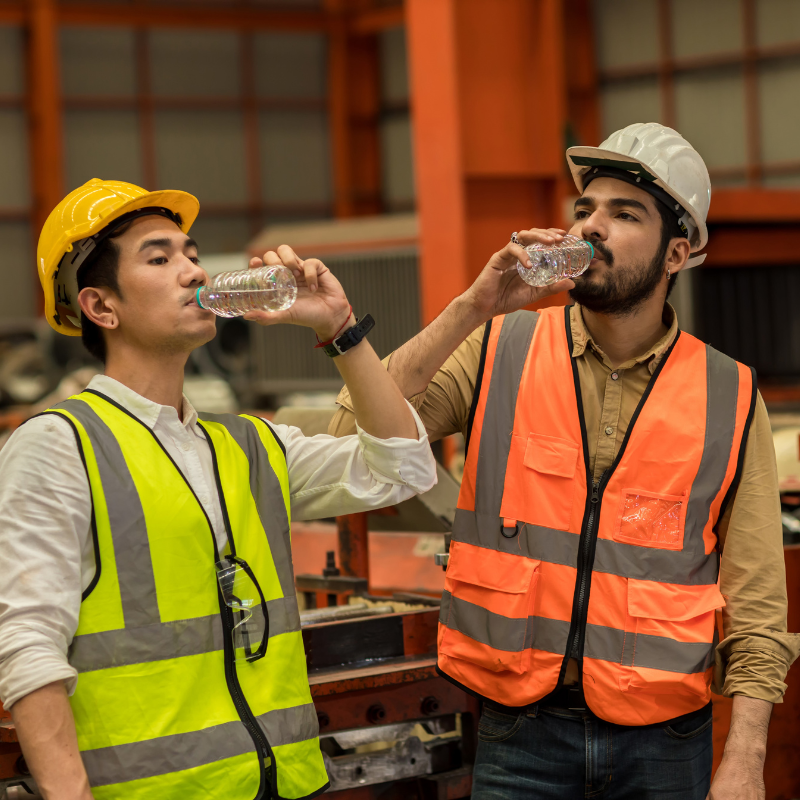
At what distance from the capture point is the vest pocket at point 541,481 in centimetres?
226

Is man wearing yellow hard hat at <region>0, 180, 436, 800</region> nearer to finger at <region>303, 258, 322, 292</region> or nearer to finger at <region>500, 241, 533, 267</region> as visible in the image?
finger at <region>303, 258, 322, 292</region>

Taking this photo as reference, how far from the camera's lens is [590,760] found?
2176 millimetres

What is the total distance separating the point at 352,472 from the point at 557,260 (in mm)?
679

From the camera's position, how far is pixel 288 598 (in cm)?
197

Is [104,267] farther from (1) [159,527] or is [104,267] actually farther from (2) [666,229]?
(2) [666,229]

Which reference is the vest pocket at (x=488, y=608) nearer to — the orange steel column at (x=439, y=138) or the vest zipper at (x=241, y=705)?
the vest zipper at (x=241, y=705)

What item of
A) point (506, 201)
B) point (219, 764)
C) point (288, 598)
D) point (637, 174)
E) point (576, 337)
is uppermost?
point (506, 201)

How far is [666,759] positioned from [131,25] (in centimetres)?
1608

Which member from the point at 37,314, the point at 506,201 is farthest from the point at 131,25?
the point at 506,201

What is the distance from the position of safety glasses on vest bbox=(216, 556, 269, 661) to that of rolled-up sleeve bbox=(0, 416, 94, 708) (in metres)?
0.25

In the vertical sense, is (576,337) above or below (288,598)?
above

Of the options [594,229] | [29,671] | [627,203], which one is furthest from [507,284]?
[29,671]

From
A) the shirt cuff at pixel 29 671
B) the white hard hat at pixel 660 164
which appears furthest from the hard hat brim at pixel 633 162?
the shirt cuff at pixel 29 671

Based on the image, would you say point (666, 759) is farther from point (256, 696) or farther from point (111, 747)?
point (111, 747)
